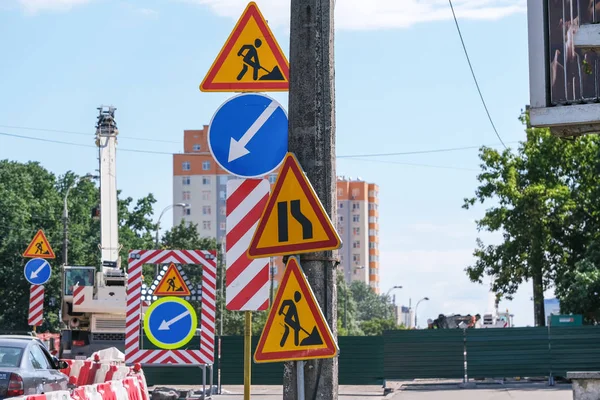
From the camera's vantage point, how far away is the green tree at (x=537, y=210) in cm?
4519

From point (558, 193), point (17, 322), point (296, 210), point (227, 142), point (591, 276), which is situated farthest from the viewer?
point (17, 322)

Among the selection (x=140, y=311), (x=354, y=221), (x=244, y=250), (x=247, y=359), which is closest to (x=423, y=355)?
(x=140, y=311)

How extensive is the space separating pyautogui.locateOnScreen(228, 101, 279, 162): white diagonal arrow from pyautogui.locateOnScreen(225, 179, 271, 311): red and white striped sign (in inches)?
11.1

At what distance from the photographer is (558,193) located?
4475cm

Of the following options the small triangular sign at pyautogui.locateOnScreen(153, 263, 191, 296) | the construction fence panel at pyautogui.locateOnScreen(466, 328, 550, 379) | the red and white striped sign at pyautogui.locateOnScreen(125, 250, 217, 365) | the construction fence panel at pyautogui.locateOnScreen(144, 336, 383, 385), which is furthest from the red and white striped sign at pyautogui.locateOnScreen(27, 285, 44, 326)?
the construction fence panel at pyautogui.locateOnScreen(466, 328, 550, 379)

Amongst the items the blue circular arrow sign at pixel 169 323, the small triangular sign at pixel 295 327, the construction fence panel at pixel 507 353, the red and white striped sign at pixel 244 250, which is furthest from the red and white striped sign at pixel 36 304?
the small triangular sign at pixel 295 327

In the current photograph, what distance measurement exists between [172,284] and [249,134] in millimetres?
10468

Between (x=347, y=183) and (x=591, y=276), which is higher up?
(x=347, y=183)

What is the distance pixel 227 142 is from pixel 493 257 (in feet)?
134

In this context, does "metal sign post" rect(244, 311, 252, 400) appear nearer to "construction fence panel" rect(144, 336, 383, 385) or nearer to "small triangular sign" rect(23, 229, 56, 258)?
"construction fence panel" rect(144, 336, 383, 385)

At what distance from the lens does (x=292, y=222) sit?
755cm

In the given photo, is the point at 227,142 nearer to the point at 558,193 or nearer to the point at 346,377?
the point at 346,377

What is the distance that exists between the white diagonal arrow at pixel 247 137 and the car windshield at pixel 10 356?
292 inches

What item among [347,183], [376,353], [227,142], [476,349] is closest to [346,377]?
[376,353]
